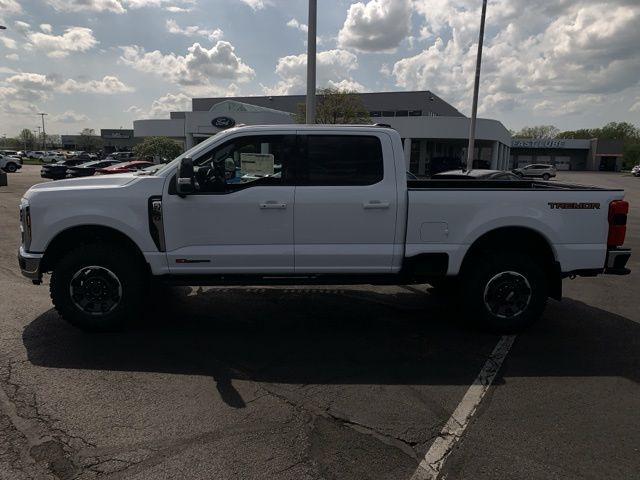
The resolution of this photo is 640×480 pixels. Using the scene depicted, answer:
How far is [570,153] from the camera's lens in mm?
88375

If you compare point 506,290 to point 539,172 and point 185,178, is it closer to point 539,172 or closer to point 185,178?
point 185,178

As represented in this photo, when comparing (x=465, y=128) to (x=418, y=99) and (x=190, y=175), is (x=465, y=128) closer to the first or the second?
(x=418, y=99)

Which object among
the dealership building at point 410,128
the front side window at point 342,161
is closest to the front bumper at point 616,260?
the front side window at point 342,161

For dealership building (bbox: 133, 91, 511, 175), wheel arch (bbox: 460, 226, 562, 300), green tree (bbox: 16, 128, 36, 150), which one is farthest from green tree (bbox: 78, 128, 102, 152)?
wheel arch (bbox: 460, 226, 562, 300)

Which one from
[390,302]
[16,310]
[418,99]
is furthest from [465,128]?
[16,310]

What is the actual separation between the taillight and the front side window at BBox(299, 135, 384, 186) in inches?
96.6

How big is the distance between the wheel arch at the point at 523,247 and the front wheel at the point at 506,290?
116 mm

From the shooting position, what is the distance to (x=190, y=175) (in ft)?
15.4

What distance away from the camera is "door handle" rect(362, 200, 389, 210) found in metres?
5.02

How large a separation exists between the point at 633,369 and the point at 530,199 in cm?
185

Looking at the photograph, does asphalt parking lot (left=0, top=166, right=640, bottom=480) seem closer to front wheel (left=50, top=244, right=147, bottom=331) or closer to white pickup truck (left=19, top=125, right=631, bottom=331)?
front wheel (left=50, top=244, right=147, bottom=331)

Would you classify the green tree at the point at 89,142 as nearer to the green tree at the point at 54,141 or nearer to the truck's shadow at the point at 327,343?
the green tree at the point at 54,141

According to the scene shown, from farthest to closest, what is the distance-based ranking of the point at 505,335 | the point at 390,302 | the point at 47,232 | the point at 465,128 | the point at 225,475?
1. the point at 465,128
2. the point at 390,302
3. the point at 505,335
4. the point at 47,232
5. the point at 225,475

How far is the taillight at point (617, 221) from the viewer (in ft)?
17.0
